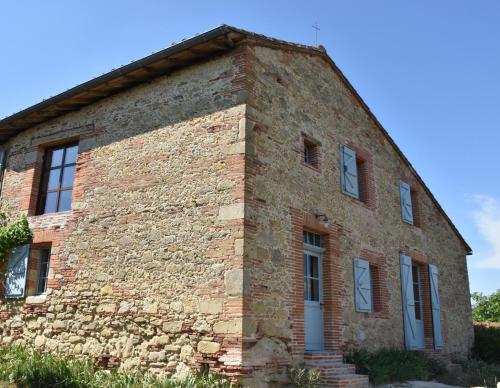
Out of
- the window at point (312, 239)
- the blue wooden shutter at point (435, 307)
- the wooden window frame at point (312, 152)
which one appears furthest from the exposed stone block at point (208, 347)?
the blue wooden shutter at point (435, 307)

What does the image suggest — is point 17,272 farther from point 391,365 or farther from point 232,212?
point 391,365

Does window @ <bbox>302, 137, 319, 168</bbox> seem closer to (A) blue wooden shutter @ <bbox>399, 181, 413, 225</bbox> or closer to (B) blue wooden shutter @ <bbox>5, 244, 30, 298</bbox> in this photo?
(A) blue wooden shutter @ <bbox>399, 181, 413, 225</bbox>

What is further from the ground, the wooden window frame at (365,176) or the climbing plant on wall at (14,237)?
the wooden window frame at (365,176)

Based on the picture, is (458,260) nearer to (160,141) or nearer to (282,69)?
(282,69)

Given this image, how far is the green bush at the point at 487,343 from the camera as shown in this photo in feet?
45.2

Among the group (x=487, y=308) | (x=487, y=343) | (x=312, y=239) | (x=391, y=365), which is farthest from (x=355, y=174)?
(x=487, y=308)

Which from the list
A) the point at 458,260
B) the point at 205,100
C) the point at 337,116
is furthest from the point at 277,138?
the point at 458,260

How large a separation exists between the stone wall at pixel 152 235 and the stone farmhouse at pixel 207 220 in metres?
0.03

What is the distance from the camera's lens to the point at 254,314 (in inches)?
263

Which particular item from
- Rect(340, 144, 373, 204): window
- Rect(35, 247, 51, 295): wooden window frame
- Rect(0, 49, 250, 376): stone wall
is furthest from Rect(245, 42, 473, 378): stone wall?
Rect(35, 247, 51, 295): wooden window frame

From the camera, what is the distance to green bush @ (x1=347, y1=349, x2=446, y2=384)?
8.32 meters

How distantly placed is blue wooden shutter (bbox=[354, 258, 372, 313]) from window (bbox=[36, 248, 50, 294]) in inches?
226

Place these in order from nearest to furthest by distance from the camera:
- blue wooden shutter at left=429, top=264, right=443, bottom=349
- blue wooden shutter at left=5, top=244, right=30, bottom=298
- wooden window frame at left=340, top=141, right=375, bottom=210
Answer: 1. blue wooden shutter at left=5, top=244, right=30, bottom=298
2. wooden window frame at left=340, top=141, right=375, bottom=210
3. blue wooden shutter at left=429, top=264, right=443, bottom=349

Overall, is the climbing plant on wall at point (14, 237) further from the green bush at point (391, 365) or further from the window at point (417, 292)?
the window at point (417, 292)
